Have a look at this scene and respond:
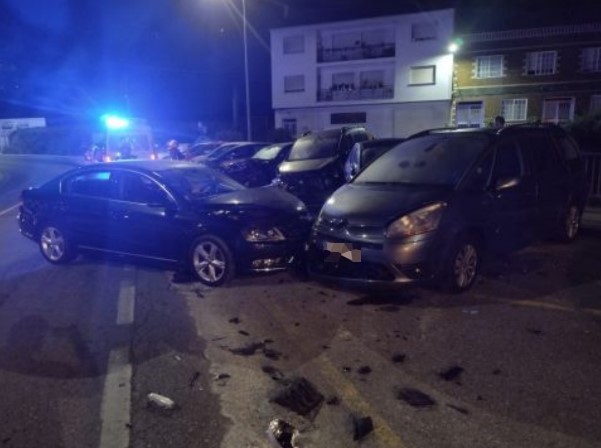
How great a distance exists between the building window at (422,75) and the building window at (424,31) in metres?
1.98

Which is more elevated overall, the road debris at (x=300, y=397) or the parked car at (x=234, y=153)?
the parked car at (x=234, y=153)

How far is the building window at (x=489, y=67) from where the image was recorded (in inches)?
1359

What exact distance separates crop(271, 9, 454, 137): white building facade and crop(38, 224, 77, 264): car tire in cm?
3175

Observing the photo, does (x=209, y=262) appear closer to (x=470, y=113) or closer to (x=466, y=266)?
(x=466, y=266)

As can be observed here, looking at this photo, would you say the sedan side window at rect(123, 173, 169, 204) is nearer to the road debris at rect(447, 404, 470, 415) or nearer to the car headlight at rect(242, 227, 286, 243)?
the car headlight at rect(242, 227, 286, 243)

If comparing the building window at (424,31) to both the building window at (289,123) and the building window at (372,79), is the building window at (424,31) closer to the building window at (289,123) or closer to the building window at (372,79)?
the building window at (372,79)

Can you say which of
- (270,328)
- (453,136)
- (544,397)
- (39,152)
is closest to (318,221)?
(270,328)

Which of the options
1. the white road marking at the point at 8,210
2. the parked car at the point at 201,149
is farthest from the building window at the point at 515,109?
the white road marking at the point at 8,210

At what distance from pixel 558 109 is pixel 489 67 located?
5001 mm

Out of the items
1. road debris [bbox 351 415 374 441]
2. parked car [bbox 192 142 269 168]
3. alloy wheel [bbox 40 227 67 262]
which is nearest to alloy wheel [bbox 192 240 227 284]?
alloy wheel [bbox 40 227 67 262]

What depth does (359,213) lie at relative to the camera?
223 inches

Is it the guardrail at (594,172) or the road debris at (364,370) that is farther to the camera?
the guardrail at (594,172)

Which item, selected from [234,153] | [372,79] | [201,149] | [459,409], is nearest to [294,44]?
[372,79]

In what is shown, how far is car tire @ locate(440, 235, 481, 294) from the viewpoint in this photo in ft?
18.2
